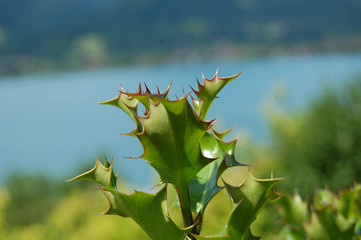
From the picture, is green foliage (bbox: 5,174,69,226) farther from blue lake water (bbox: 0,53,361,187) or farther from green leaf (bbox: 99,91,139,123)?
green leaf (bbox: 99,91,139,123)

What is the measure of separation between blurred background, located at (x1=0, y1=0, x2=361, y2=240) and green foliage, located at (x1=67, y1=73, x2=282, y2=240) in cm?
752

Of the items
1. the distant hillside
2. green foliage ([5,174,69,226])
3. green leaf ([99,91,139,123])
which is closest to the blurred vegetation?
green leaf ([99,91,139,123])

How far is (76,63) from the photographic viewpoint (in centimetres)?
6462

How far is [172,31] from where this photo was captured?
230 feet

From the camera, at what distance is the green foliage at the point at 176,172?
457mm

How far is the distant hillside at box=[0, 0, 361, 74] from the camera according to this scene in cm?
5734

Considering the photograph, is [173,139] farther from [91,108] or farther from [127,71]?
[127,71]

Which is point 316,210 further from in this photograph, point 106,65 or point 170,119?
point 106,65

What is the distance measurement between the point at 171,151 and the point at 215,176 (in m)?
0.11

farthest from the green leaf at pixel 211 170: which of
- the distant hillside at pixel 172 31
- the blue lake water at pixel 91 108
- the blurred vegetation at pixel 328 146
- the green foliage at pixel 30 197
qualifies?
the distant hillside at pixel 172 31

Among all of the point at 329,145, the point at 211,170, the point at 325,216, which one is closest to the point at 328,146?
the point at 329,145

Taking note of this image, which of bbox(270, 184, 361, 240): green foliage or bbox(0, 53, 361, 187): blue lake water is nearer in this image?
bbox(270, 184, 361, 240): green foliage

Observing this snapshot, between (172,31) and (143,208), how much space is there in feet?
234

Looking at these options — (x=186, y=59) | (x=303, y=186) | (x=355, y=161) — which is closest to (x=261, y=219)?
(x=303, y=186)
